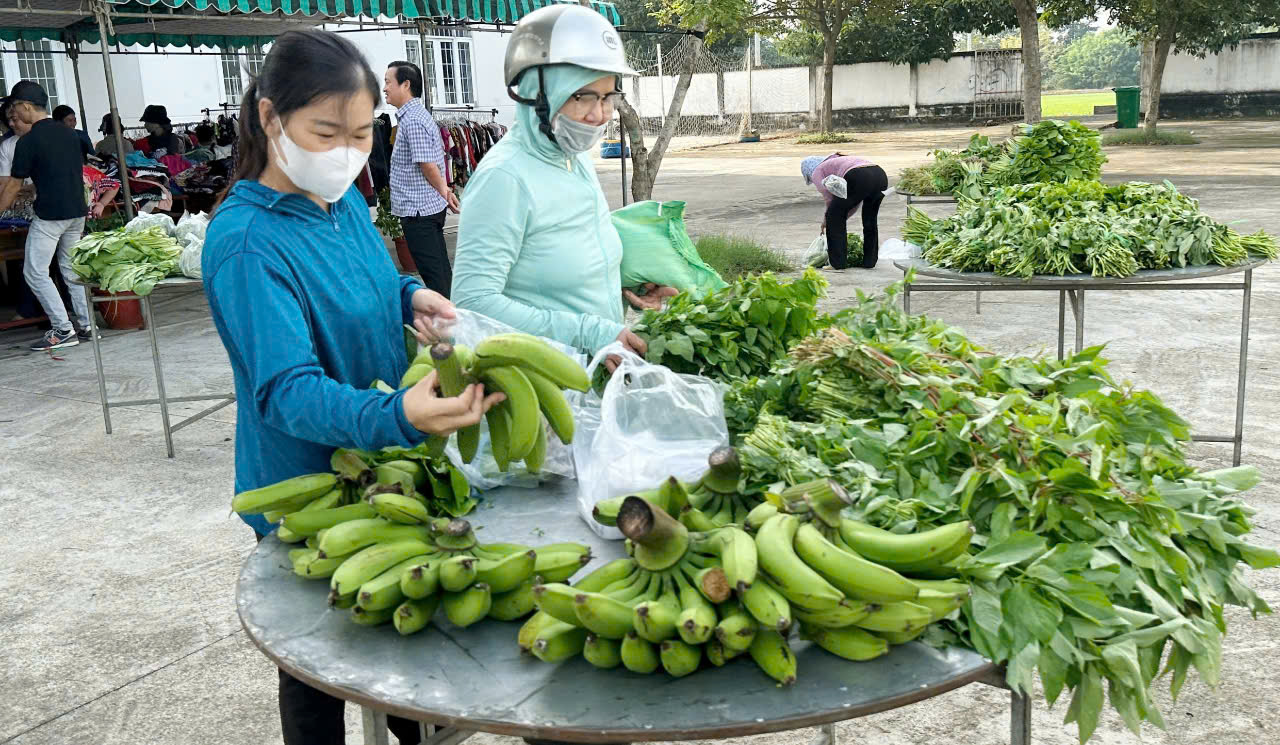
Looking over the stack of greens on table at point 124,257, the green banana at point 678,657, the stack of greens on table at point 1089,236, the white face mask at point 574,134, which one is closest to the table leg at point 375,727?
the green banana at point 678,657

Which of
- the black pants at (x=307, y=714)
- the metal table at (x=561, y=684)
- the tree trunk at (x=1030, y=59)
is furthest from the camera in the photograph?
the tree trunk at (x=1030, y=59)

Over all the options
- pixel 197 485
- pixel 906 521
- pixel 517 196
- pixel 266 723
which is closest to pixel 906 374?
pixel 906 521

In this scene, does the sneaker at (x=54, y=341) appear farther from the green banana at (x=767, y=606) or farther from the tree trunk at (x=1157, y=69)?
the tree trunk at (x=1157, y=69)

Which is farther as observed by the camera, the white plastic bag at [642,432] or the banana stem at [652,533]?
the white plastic bag at [642,432]

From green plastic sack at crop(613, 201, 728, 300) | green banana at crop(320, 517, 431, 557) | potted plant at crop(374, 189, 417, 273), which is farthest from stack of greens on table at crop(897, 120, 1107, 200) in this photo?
potted plant at crop(374, 189, 417, 273)

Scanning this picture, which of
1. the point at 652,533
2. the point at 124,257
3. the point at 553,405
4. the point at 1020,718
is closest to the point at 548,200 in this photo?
the point at 553,405

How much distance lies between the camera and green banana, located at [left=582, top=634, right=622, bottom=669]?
1.53m

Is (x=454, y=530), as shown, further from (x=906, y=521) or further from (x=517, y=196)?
(x=517, y=196)

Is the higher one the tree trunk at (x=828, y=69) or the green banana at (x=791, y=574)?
the tree trunk at (x=828, y=69)

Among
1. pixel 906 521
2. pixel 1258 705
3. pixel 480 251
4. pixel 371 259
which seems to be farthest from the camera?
pixel 1258 705

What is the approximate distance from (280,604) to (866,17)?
28.9 metres

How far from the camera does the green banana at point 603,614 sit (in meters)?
1.46

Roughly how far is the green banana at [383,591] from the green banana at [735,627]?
1.63 ft

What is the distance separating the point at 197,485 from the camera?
5.42 meters
